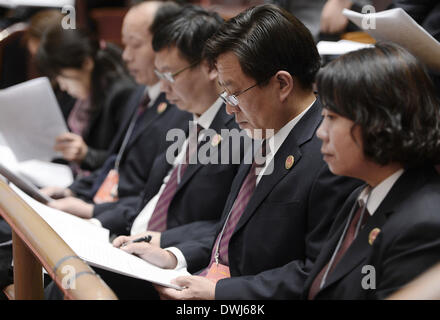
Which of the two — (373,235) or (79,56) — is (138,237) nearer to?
(373,235)

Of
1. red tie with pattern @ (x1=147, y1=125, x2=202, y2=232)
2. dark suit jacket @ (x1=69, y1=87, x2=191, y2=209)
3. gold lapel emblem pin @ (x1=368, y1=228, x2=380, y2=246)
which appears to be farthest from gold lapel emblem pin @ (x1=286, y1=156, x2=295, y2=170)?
dark suit jacket @ (x1=69, y1=87, x2=191, y2=209)

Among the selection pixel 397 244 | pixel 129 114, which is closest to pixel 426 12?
pixel 397 244

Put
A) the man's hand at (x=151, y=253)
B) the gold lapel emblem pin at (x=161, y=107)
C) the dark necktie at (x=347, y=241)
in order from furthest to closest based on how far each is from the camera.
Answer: the gold lapel emblem pin at (x=161, y=107) < the man's hand at (x=151, y=253) < the dark necktie at (x=347, y=241)

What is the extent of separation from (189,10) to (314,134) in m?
0.79

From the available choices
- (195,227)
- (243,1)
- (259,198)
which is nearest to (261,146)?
(259,198)

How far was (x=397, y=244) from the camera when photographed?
1082mm

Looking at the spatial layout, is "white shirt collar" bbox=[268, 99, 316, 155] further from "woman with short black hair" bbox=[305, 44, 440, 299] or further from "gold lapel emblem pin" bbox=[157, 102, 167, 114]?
"gold lapel emblem pin" bbox=[157, 102, 167, 114]

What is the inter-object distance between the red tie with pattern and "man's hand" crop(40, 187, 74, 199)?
661 millimetres

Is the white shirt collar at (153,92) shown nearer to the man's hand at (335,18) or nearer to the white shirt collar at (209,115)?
the white shirt collar at (209,115)

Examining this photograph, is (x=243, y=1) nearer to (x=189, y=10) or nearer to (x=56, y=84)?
(x=56, y=84)

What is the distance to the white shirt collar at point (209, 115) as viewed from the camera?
1905mm

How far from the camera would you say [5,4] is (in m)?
4.23

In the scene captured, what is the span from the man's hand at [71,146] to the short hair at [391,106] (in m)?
1.75

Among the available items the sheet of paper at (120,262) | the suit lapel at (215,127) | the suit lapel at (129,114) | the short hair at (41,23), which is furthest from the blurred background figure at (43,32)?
the sheet of paper at (120,262)
